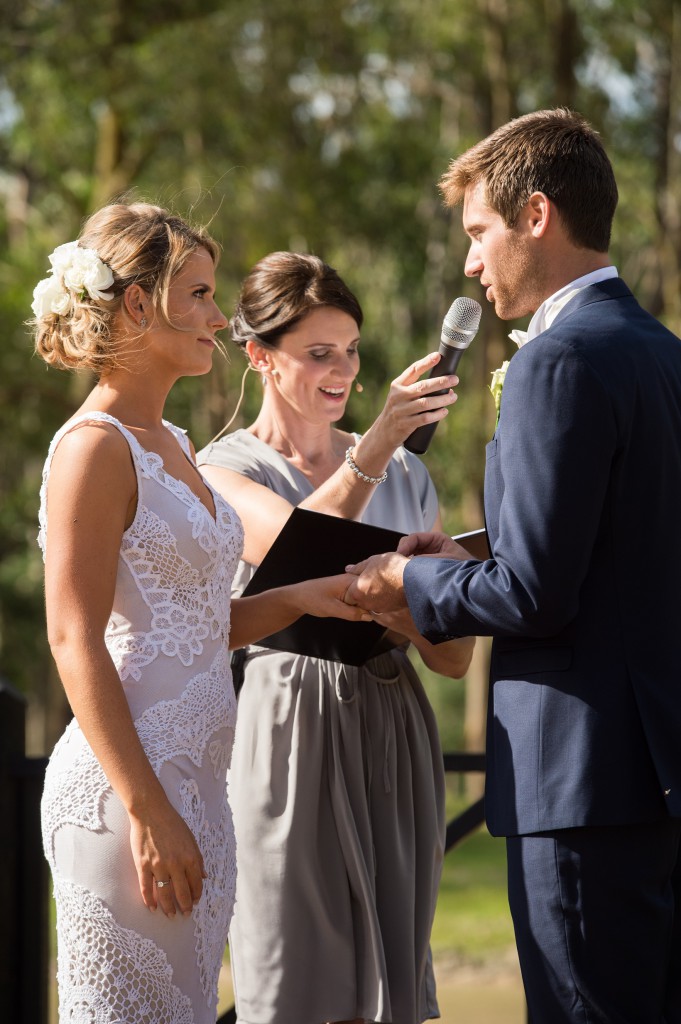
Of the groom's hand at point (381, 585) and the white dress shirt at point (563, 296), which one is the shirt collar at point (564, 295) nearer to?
the white dress shirt at point (563, 296)

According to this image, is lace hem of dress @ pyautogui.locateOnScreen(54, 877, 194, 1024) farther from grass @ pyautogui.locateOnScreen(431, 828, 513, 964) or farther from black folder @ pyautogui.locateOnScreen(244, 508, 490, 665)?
grass @ pyautogui.locateOnScreen(431, 828, 513, 964)

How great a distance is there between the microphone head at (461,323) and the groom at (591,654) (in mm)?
439

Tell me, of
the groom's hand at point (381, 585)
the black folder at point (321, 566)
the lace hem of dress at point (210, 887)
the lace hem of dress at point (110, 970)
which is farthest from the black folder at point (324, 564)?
Result: the lace hem of dress at point (110, 970)

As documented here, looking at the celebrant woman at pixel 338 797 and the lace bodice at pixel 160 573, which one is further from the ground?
the lace bodice at pixel 160 573

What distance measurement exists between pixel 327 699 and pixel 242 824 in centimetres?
37

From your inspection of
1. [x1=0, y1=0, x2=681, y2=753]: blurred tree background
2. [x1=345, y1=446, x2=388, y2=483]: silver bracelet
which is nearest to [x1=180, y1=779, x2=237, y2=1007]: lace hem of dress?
[x1=345, y1=446, x2=388, y2=483]: silver bracelet

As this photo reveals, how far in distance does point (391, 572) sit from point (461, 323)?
0.58 m

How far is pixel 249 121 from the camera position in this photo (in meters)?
14.8

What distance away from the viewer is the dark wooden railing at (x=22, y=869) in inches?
145

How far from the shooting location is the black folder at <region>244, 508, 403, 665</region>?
2863mm

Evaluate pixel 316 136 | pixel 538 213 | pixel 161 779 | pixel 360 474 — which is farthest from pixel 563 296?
pixel 316 136

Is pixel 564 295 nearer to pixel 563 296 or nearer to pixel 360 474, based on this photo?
pixel 563 296

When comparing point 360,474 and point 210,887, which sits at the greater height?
point 360,474

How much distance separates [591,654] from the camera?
91.9 inches
